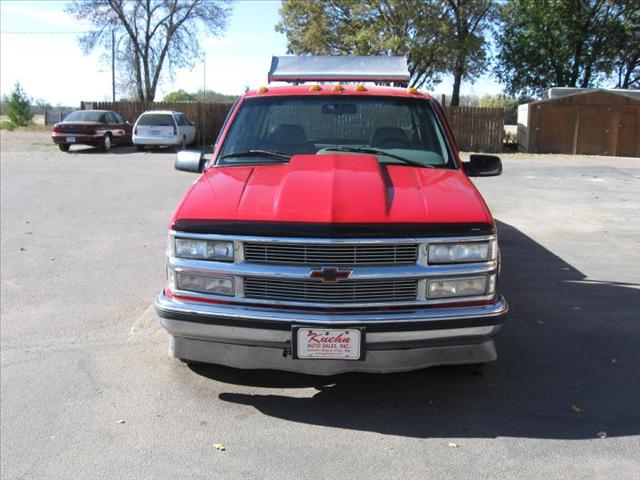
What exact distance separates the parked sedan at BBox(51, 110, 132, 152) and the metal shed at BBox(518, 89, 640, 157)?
16.8 metres

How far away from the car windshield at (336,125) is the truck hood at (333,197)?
0.72 meters

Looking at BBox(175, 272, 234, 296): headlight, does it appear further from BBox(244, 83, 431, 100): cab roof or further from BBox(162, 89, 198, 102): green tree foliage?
BBox(162, 89, 198, 102): green tree foliage

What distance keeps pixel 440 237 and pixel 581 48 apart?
3405 centimetres

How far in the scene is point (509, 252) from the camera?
7.86 metres

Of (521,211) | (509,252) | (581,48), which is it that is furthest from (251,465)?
(581,48)

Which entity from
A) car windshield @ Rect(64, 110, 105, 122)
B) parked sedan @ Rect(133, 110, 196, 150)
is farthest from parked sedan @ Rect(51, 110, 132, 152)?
parked sedan @ Rect(133, 110, 196, 150)

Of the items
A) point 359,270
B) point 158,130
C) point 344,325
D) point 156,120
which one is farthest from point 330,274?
point 156,120

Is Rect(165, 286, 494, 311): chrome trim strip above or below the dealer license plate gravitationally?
above

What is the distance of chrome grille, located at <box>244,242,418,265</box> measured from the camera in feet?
11.1

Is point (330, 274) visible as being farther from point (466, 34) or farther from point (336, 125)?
point (466, 34)

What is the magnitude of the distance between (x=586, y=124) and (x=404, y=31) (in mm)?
9964

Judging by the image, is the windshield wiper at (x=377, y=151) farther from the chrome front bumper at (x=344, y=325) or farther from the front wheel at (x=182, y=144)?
the front wheel at (x=182, y=144)

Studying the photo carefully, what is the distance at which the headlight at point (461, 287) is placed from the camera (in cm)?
347

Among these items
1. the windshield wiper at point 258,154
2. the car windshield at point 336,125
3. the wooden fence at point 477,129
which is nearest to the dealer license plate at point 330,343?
the windshield wiper at point 258,154
